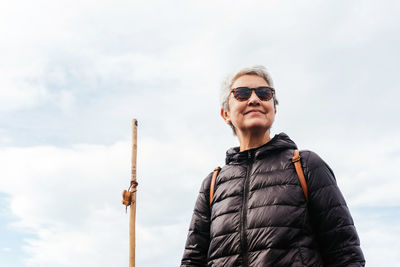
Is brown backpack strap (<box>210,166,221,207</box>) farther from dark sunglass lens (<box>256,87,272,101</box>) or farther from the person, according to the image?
dark sunglass lens (<box>256,87,272,101</box>)

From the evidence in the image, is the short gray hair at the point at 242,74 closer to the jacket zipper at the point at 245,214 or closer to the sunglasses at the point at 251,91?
the sunglasses at the point at 251,91

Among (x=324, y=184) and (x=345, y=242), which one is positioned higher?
(x=324, y=184)

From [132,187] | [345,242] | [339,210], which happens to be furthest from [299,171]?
[132,187]

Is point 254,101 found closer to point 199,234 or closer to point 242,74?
point 242,74

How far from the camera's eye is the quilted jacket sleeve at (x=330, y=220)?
375 centimetres

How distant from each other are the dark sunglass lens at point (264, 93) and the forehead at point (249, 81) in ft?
0.29

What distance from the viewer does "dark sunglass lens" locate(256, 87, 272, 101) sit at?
4793 mm

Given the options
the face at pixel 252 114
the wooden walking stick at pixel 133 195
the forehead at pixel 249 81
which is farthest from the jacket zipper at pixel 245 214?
the wooden walking stick at pixel 133 195

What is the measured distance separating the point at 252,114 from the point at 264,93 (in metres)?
0.33

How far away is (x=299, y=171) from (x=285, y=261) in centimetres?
96

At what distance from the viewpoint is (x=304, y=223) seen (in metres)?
3.91

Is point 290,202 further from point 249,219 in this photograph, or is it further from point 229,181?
point 229,181

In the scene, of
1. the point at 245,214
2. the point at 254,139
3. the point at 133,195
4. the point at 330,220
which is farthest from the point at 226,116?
the point at 133,195

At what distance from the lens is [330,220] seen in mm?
3898
